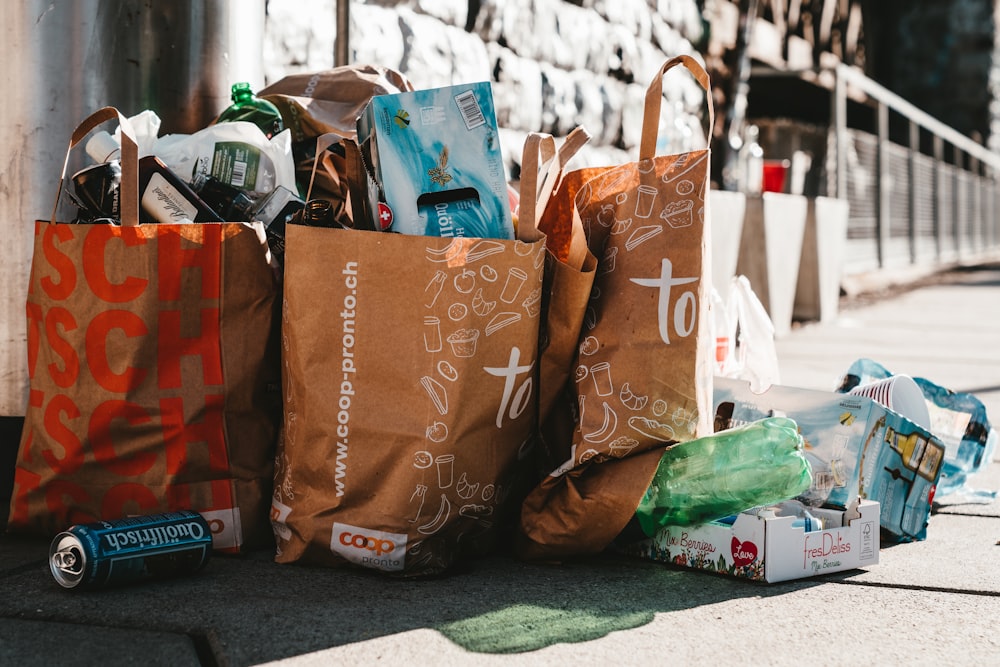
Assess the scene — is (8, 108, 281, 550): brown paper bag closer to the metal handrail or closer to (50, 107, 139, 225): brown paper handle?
(50, 107, 139, 225): brown paper handle

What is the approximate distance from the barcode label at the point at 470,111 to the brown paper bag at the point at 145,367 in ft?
1.32

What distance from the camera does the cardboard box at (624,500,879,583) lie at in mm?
1801

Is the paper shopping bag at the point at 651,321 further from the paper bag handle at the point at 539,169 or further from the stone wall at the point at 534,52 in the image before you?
the stone wall at the point at 534,52

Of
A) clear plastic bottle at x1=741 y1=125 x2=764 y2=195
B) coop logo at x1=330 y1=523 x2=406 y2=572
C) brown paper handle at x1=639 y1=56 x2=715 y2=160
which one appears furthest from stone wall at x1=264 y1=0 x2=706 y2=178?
coop logo at x1=330 y1=523 x2=406 y2=572

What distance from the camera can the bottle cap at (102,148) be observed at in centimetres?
204

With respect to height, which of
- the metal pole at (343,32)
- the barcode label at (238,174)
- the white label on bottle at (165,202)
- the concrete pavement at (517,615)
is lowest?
the concrete pavement at (517,615)

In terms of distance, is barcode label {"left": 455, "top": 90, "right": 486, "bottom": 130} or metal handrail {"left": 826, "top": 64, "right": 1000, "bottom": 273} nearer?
barcode label {"left": 455, "top": 90, "right": 486, "bottom": 130}

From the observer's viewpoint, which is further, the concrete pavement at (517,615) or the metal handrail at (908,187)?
the metal handrail at (908,187)

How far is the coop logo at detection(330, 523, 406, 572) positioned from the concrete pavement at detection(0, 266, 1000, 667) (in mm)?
34

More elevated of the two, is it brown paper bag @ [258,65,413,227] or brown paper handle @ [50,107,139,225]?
brown paper bag @ [258,65,413,227]

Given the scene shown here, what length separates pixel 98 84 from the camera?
86.3 inches

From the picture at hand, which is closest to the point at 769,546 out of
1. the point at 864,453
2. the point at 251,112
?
the point at 864,453

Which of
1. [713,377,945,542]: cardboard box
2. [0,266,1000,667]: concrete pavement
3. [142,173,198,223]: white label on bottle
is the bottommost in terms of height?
[0,266,1000,667]: concrete pavement

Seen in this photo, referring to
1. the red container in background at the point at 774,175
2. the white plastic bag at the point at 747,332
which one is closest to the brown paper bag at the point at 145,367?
the white plastic bag at the point at 747,332
